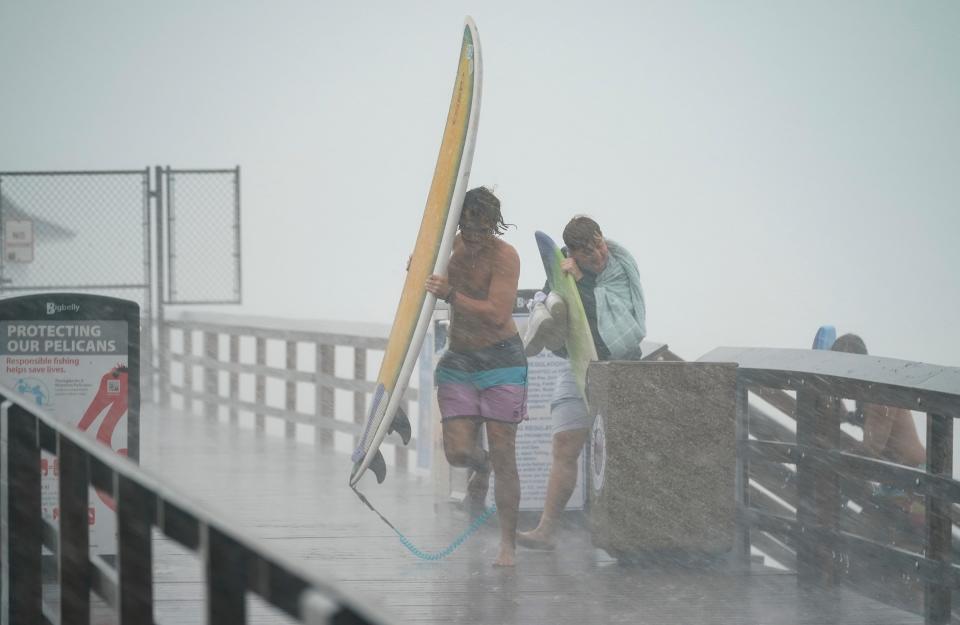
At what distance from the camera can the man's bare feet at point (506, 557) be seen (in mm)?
6742

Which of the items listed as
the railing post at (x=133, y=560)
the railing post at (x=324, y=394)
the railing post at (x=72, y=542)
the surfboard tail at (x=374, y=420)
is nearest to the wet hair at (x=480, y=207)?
the surfboard tail at (x=374, y=420)

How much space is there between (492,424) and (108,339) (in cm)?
179

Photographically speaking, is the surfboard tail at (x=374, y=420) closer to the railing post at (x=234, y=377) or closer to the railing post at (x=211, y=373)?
the railing post at (x=234, y=377)

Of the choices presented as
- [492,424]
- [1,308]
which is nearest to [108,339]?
[1,308]

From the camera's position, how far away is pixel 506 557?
676 centimetres

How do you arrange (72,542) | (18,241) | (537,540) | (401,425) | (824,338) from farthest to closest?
(18,241) < (824,338) < (537,540) < (401,425) < (72,542)

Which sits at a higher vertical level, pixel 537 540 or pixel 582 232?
pixel 582 232

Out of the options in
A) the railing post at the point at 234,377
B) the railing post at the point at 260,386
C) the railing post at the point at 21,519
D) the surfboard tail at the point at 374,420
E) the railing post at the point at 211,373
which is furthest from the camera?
the railing post at the point at 211,373

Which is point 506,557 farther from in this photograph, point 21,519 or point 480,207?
point 21,519

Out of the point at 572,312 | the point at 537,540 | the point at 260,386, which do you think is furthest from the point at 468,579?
the point at 260,386

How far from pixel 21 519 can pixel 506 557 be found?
3.35 metres

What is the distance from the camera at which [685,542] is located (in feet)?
21.8

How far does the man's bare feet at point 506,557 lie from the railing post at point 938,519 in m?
2.02

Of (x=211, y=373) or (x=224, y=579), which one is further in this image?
(x=211, y=373)
